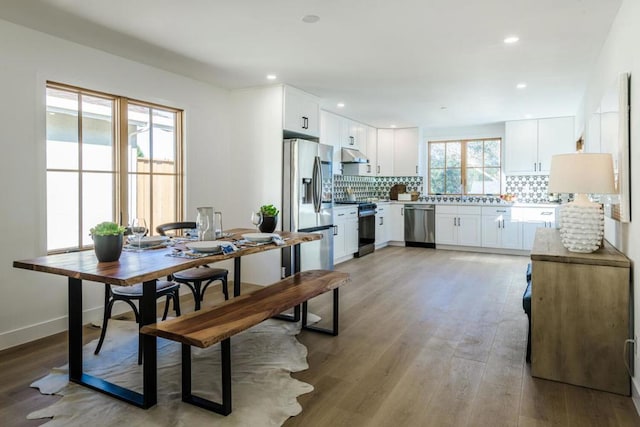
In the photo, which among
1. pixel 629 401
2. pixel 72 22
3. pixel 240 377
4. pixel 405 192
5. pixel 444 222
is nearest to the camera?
pixel 629 401

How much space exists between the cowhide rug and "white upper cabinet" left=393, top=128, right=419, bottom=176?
17.8ft

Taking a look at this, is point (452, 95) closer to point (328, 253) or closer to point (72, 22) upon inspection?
point (328, 253)

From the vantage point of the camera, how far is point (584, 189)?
255 centimetres

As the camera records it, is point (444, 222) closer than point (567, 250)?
No

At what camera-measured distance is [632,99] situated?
7.75ft

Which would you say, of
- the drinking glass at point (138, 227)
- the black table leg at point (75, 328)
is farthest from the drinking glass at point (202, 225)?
the black table leg at point (75, 328)

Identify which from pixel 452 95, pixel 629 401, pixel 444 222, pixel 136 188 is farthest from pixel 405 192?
pixel 629 401

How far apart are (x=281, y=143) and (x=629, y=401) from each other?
3.79 meters

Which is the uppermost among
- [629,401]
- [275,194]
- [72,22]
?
[72,22]

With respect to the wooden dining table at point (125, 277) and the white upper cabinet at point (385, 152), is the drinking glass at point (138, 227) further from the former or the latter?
the white upper cabinet at point (385, 152)

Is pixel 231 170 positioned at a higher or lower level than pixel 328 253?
higher

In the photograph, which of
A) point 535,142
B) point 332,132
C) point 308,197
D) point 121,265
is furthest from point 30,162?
point 535,142

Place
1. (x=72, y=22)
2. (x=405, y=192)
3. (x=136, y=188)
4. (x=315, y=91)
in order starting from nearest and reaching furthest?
(x=72, y=22), (x=136, y=188), (x=315, y=91), (x=405, y=192)

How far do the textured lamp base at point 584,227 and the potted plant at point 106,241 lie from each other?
2730mm
